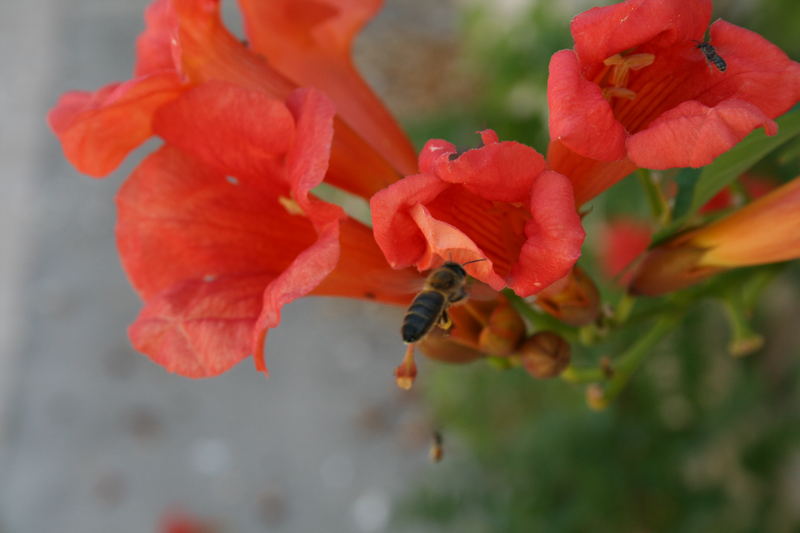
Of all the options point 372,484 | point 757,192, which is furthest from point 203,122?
point 372,484

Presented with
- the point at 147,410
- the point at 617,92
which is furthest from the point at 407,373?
the point at 147,410

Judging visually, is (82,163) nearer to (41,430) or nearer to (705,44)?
(705,44)

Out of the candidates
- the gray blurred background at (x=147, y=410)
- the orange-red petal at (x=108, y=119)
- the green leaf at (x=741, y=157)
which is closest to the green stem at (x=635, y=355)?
the green leaf at (x=741, y=157)

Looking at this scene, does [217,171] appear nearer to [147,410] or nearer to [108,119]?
[108,119]

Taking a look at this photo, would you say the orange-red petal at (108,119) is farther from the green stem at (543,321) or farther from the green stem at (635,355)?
the green stem at (635,355)

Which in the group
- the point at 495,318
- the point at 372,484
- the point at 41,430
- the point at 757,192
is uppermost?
the point at 495,318

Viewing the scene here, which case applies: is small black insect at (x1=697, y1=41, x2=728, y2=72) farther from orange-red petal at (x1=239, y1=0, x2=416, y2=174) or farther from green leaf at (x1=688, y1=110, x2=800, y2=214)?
orange-red petal at (x1=239, y1=0, x2=416, y2=174)

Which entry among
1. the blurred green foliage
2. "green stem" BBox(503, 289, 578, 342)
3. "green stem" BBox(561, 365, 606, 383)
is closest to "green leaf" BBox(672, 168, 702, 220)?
"green stem" BBox(503, 289, 578, 342)
